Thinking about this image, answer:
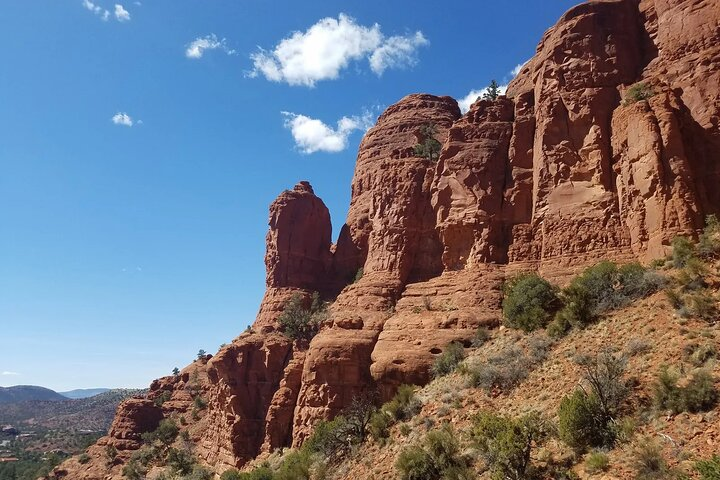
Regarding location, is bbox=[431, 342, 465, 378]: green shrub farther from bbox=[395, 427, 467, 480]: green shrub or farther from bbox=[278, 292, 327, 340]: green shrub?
bbox=[278, 292, 327, 340]: green shrub

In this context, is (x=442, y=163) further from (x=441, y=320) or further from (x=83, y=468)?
(x=83, y=468)

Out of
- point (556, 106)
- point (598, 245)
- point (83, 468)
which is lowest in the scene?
point (83, 468)

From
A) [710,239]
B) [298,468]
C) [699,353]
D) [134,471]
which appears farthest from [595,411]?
[134,471]

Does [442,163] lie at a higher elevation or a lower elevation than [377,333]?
higher

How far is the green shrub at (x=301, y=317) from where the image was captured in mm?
37844

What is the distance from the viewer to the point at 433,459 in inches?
687

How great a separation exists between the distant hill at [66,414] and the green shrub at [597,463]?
10490cm

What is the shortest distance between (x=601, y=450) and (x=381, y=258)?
74.8ft

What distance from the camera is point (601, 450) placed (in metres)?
14.3

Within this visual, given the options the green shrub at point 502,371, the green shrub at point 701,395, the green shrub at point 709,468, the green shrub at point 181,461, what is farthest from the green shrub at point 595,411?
the green shrub at point 181,461

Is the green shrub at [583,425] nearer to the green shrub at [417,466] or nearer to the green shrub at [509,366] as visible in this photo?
the green shrub at [417,466]

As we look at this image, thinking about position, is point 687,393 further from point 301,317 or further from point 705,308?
point 301,317

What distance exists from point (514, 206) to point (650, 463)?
20.9 metres

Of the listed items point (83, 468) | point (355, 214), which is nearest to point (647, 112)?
point (355, 214)
